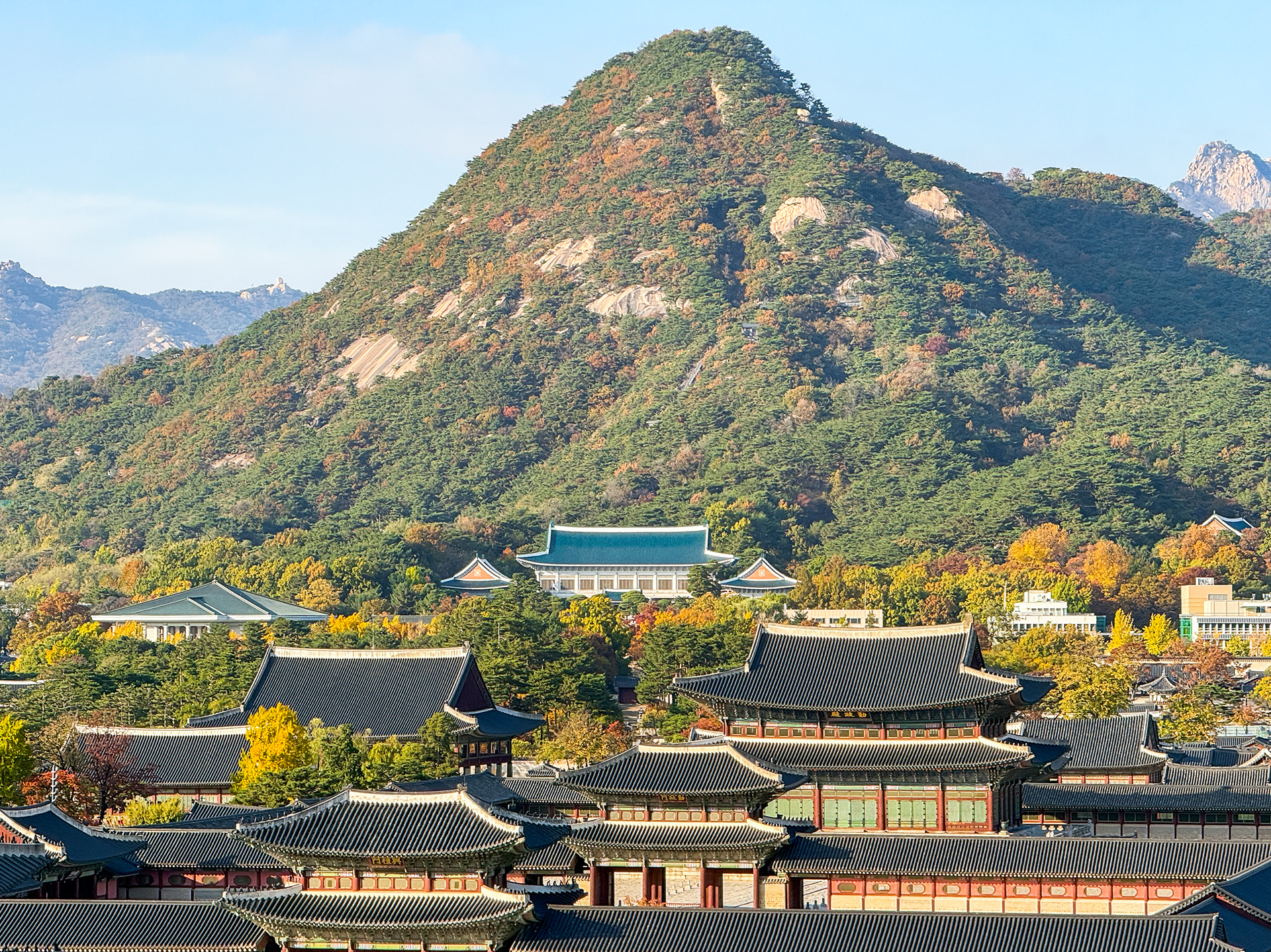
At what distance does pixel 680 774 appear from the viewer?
137ft

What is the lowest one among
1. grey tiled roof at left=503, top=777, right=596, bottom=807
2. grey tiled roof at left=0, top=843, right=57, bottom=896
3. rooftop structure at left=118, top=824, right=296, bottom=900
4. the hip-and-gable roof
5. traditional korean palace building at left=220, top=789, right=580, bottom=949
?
rooftop structure at left=118, top=824, right=296, bottom=900

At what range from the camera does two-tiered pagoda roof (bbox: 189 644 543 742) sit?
204 ft

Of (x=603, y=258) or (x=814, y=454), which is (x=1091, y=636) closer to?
(x=814, y=454)

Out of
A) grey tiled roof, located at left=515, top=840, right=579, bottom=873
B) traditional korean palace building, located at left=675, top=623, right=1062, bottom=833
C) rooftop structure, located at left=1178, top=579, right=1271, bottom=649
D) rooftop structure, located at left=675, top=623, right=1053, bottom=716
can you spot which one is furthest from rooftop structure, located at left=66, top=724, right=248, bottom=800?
rooftop structure, located at left=1178, top=579, right=1271, bottom=649

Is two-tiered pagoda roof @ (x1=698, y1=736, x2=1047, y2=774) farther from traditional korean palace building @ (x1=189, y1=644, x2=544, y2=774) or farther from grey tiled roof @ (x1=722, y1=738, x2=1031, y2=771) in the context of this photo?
traditional korean palace building @ (x1=189, y1=644, x2=544, y2=774)

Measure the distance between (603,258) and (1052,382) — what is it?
40099mm

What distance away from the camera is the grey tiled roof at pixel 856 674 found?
46.6m

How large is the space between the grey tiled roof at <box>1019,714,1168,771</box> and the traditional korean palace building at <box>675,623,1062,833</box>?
10.1 m

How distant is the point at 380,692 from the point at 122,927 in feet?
83.4

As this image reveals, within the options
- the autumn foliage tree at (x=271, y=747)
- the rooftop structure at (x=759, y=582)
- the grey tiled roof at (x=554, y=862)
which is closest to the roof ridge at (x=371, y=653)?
the autumn foliage tree at (x=271, y=747)

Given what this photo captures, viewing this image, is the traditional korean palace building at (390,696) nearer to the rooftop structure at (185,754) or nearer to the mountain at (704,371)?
the rooftop structure at (185,754)

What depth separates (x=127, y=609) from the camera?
331 ft

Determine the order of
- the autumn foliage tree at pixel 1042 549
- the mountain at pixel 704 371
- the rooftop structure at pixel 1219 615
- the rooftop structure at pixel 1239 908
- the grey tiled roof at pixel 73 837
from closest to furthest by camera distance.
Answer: the rooftop structure at pixel 1239 908 → the grey tiled roof at pixel 73 837 → the rooftop structure at pixel 1219 615 → the autumn foliage tree at pixel 1042 549 → the mountain at pixel 704 371

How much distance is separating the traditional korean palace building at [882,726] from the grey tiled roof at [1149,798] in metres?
3.98
